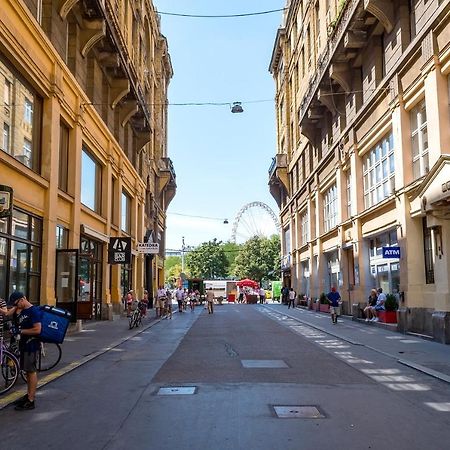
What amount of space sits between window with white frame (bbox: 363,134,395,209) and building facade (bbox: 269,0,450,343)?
0.05 metres

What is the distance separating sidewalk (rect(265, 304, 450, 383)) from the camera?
11.4 m

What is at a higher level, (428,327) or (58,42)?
(58,42)

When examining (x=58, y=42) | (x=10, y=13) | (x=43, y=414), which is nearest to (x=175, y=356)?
(x=43, y=414)

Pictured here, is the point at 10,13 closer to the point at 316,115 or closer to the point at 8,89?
the point at 8,89

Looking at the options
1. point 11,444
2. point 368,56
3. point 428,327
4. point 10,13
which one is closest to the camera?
point 11,444

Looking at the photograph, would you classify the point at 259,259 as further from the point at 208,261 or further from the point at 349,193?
the point at 349,193

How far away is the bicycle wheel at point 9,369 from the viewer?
8.72 m

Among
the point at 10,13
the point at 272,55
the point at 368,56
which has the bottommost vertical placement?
the point at 10,13

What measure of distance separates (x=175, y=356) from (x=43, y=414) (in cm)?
610

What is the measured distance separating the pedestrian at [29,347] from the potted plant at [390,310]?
1593 cm

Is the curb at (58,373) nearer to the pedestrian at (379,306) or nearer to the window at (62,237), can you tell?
the window at (62,237)

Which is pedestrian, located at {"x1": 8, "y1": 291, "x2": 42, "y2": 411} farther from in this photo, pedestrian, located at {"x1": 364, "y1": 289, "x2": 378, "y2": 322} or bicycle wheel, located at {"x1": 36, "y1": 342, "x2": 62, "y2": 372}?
pedestrian, located at {"x1": 364, "y1": 289, "x2": 378, "y2": 322}

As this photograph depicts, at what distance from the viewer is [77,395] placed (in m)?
8.67

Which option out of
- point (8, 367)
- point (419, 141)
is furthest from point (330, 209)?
point (8, 367)
